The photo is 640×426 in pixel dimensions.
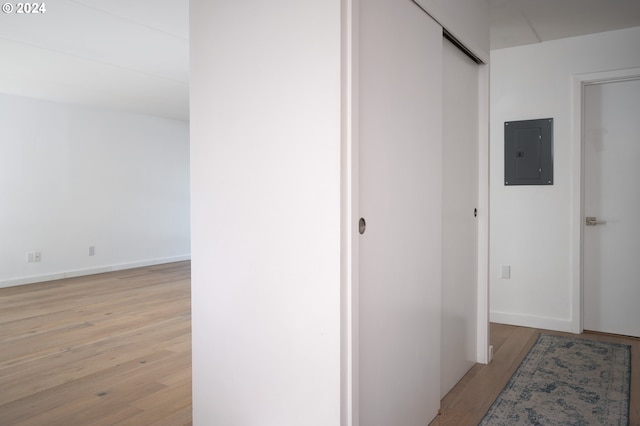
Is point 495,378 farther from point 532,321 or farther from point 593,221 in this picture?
point 593,221

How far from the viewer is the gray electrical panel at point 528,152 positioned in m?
3.74

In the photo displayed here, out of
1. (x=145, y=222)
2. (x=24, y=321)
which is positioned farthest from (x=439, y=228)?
(x=145, y=222)

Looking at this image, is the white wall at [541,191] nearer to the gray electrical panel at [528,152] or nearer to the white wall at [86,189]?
the gray electrical panel at [528,152]

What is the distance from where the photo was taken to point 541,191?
148 inches

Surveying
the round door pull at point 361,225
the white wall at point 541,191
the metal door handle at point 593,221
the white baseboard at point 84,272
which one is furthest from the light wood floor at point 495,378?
the white baseboard at point 84,272

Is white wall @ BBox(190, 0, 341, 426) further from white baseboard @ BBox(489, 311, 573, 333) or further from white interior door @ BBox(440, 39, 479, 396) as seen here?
white baseboard @ BBox(489, 311, 573, 333)

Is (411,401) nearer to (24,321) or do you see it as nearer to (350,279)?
(350,279)

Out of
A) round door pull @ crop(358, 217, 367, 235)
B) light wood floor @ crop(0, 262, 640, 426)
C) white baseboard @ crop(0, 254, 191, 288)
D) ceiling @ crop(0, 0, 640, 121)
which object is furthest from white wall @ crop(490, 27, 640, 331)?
white baseboard @ crop(0, 254, 191, 288)

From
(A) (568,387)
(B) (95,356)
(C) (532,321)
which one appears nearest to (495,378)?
(A) (568,387)

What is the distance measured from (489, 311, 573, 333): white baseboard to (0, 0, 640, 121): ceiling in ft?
7.60

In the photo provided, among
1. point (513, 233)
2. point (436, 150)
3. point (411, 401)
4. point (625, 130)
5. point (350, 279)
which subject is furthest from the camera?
point (513, 233)

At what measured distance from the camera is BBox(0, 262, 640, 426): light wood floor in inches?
91.9

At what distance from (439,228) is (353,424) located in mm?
1160

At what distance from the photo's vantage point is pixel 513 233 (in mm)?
3900
